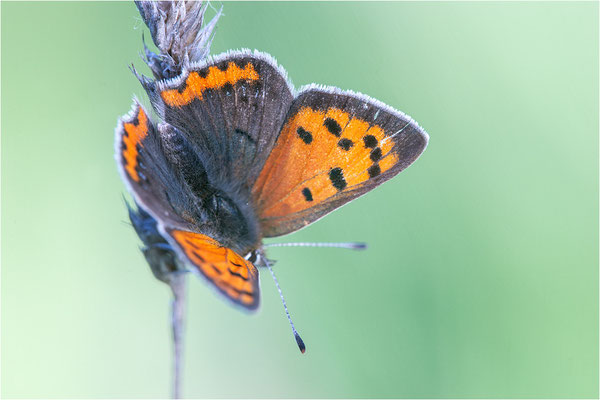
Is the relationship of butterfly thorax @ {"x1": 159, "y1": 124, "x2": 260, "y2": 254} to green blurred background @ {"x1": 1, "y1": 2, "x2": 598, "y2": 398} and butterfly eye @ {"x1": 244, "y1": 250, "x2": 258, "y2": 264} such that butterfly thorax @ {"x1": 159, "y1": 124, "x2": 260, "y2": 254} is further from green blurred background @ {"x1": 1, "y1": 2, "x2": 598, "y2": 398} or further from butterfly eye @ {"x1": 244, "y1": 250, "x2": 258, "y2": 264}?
green blurred background @ {"x1": 1, "y1": 2, "x2": 598, "y2": 398}

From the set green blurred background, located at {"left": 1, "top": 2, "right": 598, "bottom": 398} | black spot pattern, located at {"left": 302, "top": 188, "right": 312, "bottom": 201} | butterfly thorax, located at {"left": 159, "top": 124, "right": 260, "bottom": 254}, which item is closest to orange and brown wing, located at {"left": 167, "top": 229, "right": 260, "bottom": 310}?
butterfly thorax, located at {"left": 159, "top": 124, "right": 260, "bottom": 254}

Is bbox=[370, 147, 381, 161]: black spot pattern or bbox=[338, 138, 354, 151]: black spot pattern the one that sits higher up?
bbox=[338, 138, 354, 151]: black spot pattern

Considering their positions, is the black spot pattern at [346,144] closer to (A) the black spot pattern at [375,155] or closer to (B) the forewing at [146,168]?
(A) the black spot pattern at [375,155]

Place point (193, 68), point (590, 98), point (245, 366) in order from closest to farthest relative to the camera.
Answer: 1. point (193, 68)
2. point (245, 366)
3. point (590, 98)

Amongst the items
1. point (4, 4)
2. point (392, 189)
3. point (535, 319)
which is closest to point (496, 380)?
point (535, 319)

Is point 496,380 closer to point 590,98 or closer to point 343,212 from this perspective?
point 343,212

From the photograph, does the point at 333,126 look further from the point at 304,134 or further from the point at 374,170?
the point at 374,170

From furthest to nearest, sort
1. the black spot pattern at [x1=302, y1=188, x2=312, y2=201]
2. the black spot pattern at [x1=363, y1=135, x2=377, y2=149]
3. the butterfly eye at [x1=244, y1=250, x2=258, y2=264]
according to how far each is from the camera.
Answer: the black spot pattern at [x1=302, y1=188, x2=312, y2=201] < the black spot pattern at [x1=363, y1=135, x2=377, y2=149] < the butterfly eye at [x1=244, y1=250, x2=258, y2=264]
